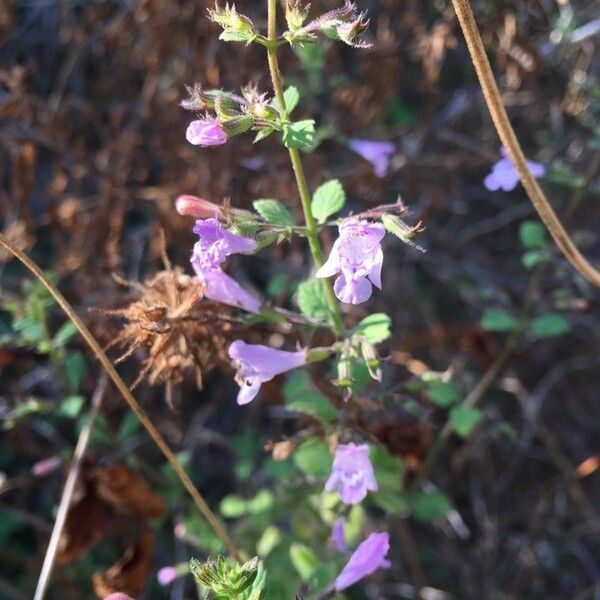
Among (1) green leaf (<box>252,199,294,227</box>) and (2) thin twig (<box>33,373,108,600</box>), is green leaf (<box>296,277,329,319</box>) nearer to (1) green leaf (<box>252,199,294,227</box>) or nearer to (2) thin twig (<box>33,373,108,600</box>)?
(1) green leaf (<box>252,199,294,227</box>)

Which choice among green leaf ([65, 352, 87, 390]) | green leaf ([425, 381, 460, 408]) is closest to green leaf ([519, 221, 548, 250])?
green leaf ([425, 381, 460, 408])

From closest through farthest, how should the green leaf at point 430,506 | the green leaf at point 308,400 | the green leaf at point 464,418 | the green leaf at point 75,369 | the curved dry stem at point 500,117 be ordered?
the curved dry stem at point 500,117 → the green leaf at point 308,400 → the green leaf at point 464,418 → the green leaf at point 75,369 → the green leaf at point 430,506

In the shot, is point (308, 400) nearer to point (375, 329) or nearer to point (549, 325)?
point (375, 329)

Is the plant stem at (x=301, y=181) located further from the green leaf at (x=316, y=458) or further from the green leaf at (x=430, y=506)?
the green leaf at (x=430, y=506)

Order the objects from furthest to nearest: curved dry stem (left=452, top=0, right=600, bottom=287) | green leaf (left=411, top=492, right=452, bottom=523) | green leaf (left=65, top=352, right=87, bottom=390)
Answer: green leaf (left=411, top=492, right=452, bottom=523), green leaf (left=65, top=352, right=87, bottom=390), curved dry stem (left=452, top=0, right=600, bottom=287)

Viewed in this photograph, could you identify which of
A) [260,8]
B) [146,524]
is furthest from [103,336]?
[260,8]

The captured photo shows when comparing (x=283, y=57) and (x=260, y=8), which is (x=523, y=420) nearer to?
(x=283, y=57)

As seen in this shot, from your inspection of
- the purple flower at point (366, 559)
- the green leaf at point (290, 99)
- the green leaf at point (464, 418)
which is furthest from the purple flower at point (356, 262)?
the green leaf at point (464, 418)
